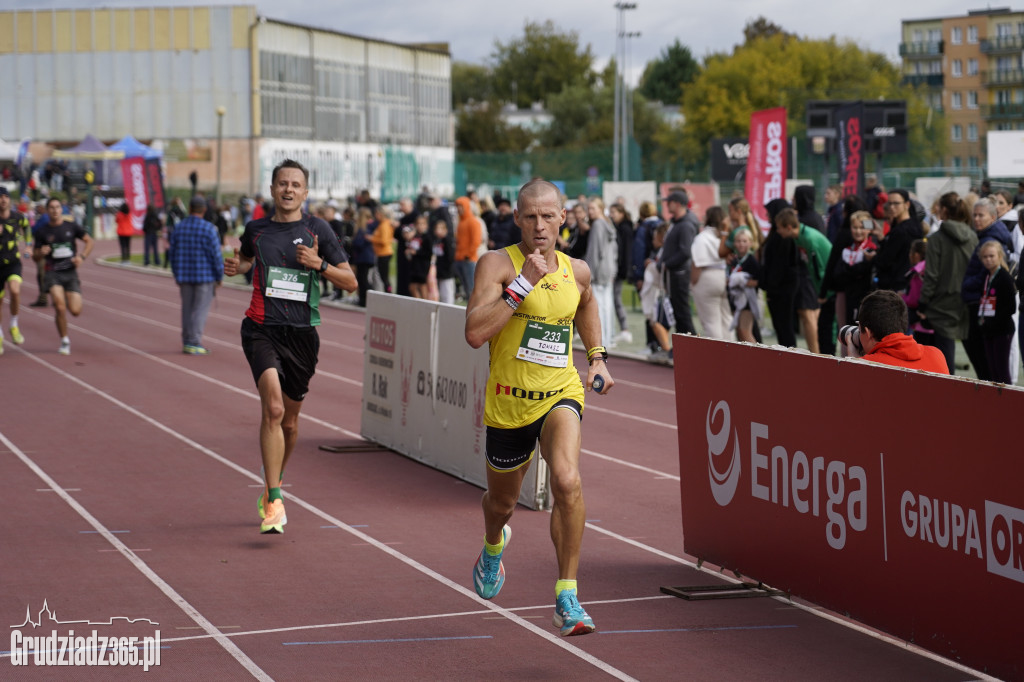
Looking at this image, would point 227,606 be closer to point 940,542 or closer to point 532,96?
point 940,542

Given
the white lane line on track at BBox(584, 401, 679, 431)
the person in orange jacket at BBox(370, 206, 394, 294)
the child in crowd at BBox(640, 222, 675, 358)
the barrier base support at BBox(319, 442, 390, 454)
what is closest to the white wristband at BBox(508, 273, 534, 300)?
the barrier base support at BBox(319, 442, 390, 454)

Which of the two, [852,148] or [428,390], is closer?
[428,390]

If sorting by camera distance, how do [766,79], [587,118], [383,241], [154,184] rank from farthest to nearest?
[587,118] < [766,79] < [154,184] < [383,241]

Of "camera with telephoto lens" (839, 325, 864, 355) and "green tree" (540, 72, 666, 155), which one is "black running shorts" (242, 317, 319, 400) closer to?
"camera with telephoto lens" (839, 325, 864, 355)

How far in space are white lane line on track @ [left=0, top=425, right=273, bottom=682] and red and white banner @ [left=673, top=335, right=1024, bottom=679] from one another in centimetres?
247

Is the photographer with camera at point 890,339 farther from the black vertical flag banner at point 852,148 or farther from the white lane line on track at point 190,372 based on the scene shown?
the black vertical flag banner at point 852,148

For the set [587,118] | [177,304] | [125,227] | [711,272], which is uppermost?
[587,118]

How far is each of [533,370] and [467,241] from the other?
684 inches

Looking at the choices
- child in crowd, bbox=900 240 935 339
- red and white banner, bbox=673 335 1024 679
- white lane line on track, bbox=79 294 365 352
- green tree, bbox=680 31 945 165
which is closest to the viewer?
red and white banner, bbox=673 335 1024 679

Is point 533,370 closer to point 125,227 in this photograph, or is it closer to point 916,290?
point 916,290

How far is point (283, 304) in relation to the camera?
335 inches

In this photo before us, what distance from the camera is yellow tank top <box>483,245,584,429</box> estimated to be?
605 cm

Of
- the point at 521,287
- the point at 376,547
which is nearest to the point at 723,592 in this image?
the point at 521,287

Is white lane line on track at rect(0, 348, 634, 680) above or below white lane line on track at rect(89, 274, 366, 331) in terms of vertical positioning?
below
